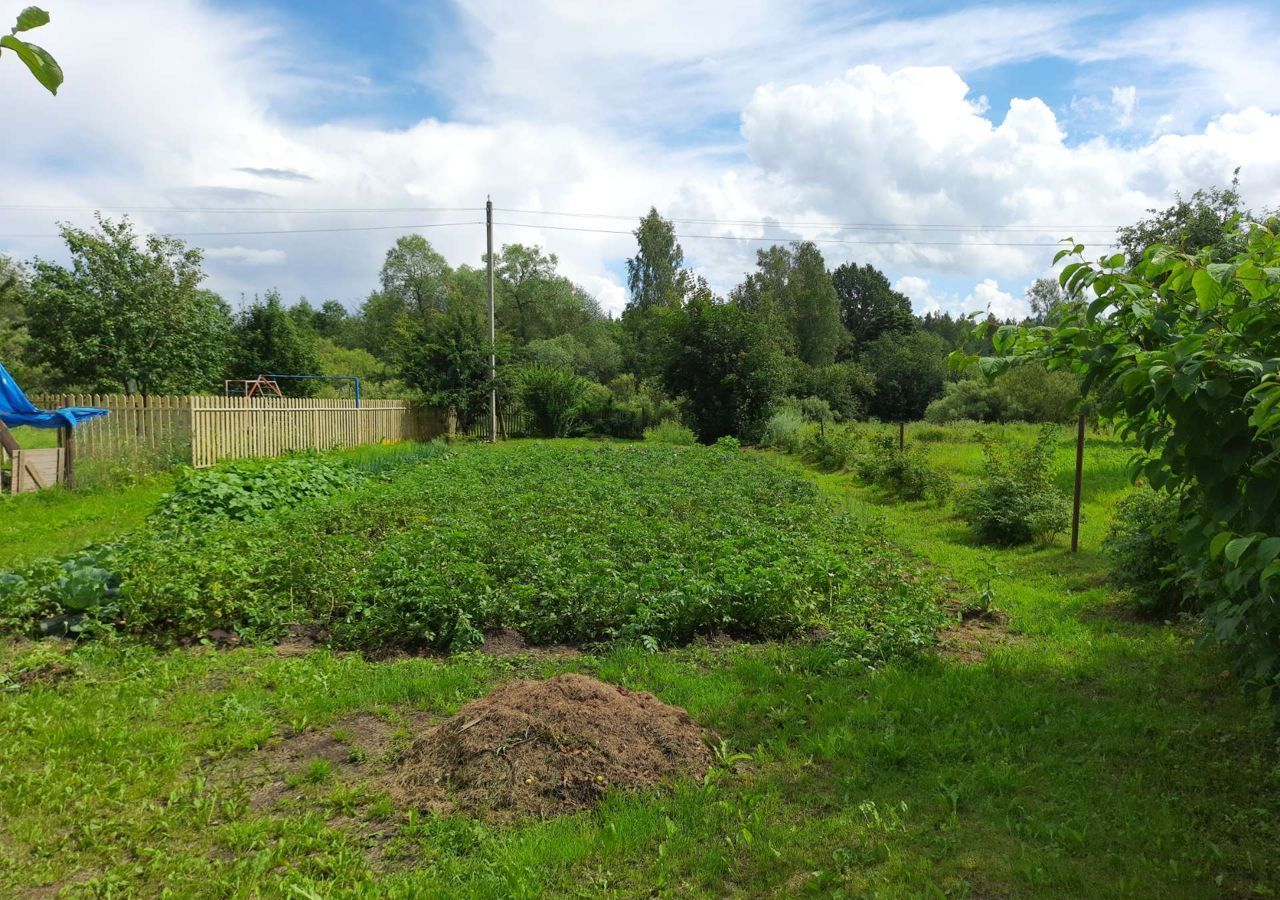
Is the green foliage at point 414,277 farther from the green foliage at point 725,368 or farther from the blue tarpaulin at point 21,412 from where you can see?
the blue tarpaulin at point 21,412

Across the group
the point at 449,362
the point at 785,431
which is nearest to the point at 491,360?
the point at 449,362

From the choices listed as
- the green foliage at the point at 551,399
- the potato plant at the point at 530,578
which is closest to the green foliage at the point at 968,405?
the green foliage at the point at 551,399

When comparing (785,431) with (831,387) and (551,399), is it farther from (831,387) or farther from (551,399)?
(831,387)

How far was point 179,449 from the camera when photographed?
15172 millimetres

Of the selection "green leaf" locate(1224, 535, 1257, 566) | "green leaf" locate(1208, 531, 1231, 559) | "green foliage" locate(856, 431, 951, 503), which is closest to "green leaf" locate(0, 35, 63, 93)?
"green leaf" locate(1224, 535, 1257, 566)

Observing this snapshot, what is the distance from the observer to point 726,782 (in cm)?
392

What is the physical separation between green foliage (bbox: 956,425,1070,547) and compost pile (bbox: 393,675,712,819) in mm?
7034

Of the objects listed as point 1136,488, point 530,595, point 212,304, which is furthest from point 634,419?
point 530,595

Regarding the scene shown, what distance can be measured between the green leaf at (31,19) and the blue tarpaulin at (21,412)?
48.8 feet

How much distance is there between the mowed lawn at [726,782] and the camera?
314 centimetres

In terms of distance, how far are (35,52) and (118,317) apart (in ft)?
87.8

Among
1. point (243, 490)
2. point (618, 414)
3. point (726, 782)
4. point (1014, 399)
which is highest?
point (1014, 399)

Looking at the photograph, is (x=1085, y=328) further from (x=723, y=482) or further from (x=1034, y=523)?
(x=723, y=482)

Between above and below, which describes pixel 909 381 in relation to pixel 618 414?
above
